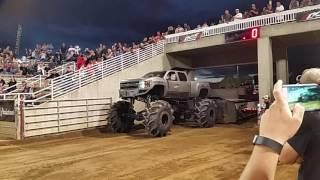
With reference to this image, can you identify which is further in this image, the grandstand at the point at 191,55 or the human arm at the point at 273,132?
the grandstand at the point at 191,55

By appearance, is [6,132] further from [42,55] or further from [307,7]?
[307,7]

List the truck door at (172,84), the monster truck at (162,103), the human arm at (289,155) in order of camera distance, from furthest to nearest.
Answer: the truck door at (172,84) → the monster truck at (162,103) → the human arm at (289,155)

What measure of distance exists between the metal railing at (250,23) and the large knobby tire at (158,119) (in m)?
7.59

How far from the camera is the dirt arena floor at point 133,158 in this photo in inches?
316

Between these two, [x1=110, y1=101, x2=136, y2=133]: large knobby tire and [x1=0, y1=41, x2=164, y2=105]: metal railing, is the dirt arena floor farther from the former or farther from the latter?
[x1=0, y1=41, x2=164, y2=105]: metal railing

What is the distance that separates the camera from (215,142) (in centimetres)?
1241

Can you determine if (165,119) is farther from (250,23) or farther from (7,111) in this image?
(250,23)

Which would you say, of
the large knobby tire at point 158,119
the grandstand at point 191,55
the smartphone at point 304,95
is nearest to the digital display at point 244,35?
the grandstand at point 191,55

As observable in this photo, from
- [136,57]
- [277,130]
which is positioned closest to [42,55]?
[136,57]

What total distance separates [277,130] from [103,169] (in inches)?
297

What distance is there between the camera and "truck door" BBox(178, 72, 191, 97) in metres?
16.8

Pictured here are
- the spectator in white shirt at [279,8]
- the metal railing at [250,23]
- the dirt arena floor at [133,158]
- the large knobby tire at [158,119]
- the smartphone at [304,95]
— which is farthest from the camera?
the spectator in white shirt at [279,8]

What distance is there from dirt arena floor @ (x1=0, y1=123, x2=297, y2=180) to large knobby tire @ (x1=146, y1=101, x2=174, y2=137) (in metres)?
0.37

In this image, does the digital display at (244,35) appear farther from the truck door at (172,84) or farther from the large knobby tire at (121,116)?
the large knobby tire at (121,116)
